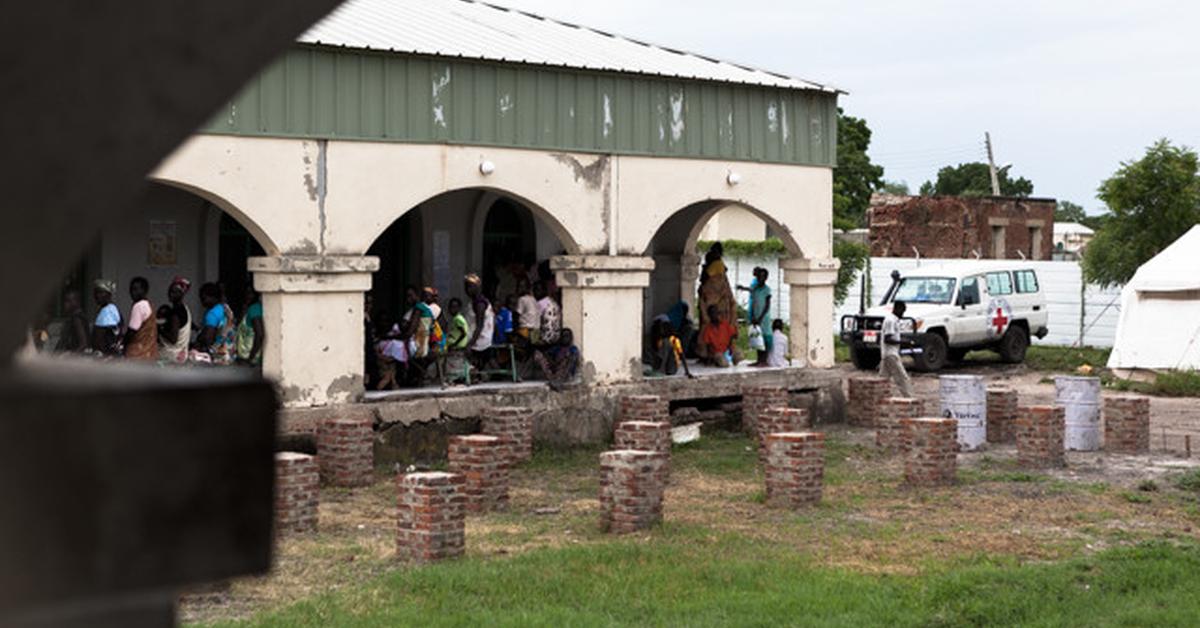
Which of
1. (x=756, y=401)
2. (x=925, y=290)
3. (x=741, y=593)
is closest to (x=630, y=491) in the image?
(x=741, y=593)

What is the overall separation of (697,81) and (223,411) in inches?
704

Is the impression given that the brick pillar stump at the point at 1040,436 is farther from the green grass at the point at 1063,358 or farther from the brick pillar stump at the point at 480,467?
the green grass at the point at 1063,358

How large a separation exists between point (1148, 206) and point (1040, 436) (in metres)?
17.1

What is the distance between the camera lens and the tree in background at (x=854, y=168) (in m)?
56.3

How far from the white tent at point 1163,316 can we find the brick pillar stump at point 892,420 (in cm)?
1062

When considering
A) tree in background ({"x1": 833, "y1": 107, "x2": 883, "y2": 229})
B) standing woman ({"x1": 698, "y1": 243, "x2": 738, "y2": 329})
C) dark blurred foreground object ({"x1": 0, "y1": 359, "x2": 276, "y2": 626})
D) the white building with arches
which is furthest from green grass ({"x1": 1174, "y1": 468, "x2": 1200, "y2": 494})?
tree in background ({"x1": 833, "y1": 107, "x2": 883, "y2": 229})

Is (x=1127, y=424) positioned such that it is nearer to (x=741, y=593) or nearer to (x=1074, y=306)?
(x=741, y=593)

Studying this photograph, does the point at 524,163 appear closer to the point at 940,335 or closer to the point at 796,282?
the point at 796,282

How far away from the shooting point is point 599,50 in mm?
20453

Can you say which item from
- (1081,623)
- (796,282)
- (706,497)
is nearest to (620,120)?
(796,282)

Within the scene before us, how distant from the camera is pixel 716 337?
859 inches

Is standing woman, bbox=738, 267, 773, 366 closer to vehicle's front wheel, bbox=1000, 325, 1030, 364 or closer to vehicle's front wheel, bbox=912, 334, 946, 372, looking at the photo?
vehicle's front wheel, bbox=912, 334, 946, 372

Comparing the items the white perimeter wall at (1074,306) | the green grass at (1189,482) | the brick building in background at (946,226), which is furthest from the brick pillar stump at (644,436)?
the brick building in background at (946,226)

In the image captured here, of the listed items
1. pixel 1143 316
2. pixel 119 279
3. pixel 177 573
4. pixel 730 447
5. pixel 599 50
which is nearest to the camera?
pixel 177 573
